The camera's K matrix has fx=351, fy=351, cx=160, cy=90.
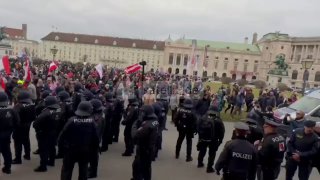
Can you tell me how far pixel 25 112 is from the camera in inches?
338

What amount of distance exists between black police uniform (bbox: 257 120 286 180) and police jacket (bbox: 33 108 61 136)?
15.4 ft

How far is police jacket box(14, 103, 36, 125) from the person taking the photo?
8.51m

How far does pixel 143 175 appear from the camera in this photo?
25.5 ft

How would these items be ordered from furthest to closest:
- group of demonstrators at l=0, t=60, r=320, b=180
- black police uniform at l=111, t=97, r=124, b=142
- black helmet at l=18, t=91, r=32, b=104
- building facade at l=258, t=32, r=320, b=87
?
building facade at l=258, t=32, r=320, b=87 → black police uniform at l=111, t=97, r=124, b=142 → black helmet at l=18, t=91, r=32, b=104 → group of demonstrators at l=0, t=60, r=320, b=180

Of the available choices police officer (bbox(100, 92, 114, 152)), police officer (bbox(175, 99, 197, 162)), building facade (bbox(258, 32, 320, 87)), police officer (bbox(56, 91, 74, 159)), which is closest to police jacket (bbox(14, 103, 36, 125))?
police officer (bbox(56, 91, 74, 159))

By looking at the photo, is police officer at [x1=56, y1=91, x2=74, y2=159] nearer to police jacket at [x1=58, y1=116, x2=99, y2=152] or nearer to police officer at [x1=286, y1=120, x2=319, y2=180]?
police jacket at [x1=58, y1=116, x2=99, y2=152]

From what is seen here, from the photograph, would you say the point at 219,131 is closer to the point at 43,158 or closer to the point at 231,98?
the point at 43,158

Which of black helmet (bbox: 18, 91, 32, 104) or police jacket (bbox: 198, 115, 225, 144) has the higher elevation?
black helmet (bbox: 18, 91, 32, 104)

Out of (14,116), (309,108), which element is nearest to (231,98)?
(309,108)

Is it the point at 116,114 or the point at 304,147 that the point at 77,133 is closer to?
the point at 116,114

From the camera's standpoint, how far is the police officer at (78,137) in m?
6.71

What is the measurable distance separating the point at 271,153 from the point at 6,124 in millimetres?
5599

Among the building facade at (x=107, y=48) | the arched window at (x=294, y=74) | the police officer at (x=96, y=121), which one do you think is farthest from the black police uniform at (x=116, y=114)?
the building facade at (x=107, y=48)

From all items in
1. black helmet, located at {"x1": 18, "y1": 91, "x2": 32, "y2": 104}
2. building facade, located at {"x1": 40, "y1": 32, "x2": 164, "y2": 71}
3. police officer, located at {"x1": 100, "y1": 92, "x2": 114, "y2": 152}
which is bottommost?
police officer, located at {"x1": 100, "y1": 92, "x2": 114, "y2": 152}
